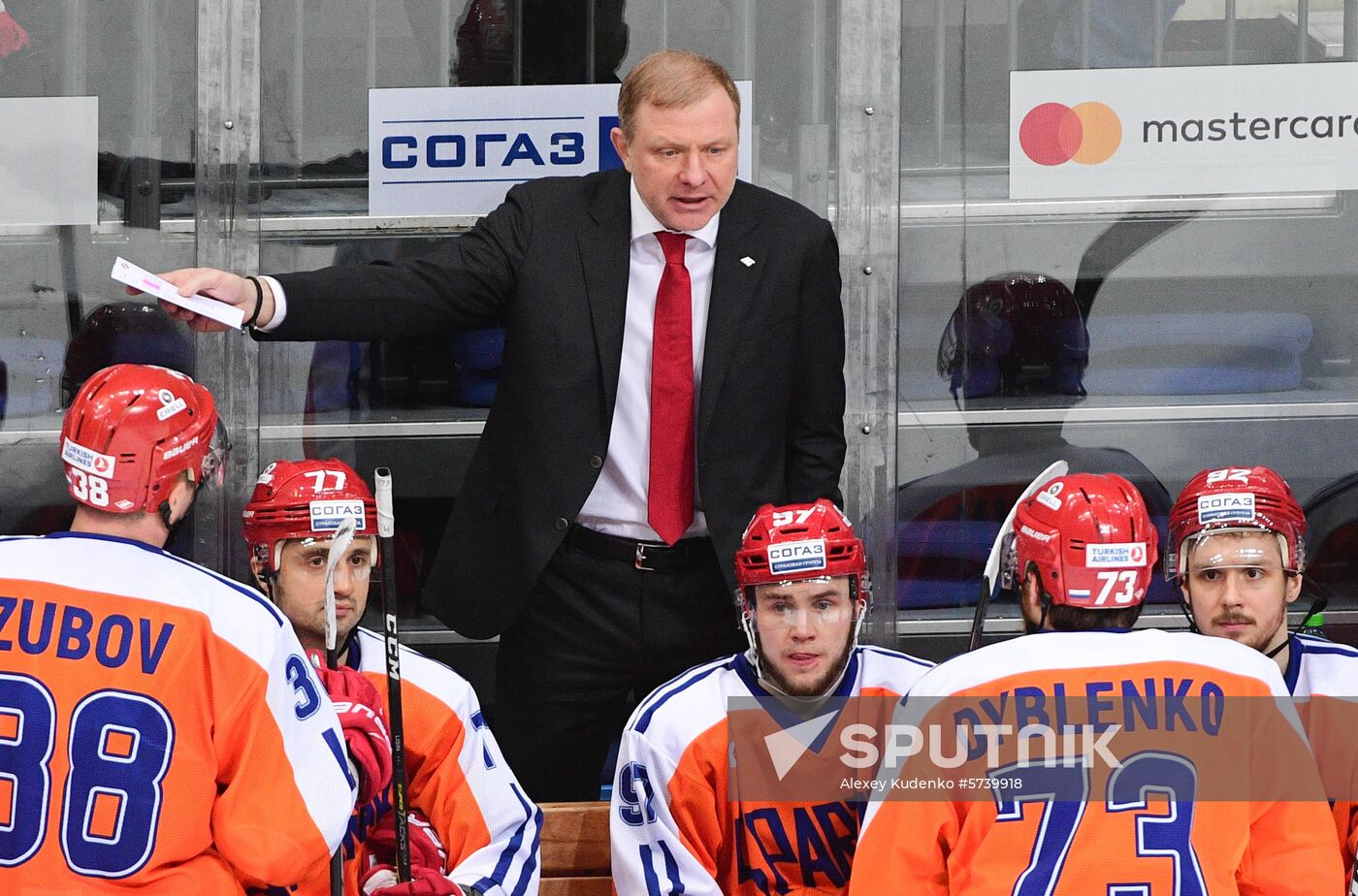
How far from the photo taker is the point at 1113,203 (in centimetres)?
348

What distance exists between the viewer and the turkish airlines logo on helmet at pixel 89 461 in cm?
214

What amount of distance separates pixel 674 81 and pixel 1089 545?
106cm

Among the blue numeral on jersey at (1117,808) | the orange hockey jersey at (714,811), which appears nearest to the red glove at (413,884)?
the orange hockey jersey at (714,811)

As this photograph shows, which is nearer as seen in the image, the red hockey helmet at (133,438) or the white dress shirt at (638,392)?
the red hockey helmet at (133,438)

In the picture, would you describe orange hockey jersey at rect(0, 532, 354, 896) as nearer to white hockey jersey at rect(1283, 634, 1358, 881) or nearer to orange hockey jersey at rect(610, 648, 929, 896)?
orange hockey jersey at rect(610, 648, 929, 896)

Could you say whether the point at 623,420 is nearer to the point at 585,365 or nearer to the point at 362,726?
the point at 585,365

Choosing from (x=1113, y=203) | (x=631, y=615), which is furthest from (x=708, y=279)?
(x=1113, y=203)

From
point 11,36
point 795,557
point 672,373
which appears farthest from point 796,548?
point 11,36

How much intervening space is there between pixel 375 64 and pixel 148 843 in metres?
2.00

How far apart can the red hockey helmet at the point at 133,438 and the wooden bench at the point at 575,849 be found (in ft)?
3.13

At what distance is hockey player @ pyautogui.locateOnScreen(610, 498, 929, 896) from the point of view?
2.57 m

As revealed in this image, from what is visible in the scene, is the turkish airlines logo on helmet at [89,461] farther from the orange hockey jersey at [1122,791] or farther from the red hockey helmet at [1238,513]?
the red hockey helmet at [1238,513]

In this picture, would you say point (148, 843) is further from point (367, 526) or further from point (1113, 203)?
point (1113, 203)

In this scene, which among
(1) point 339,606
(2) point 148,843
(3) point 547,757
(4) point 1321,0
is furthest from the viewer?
(4) point 1321,0
